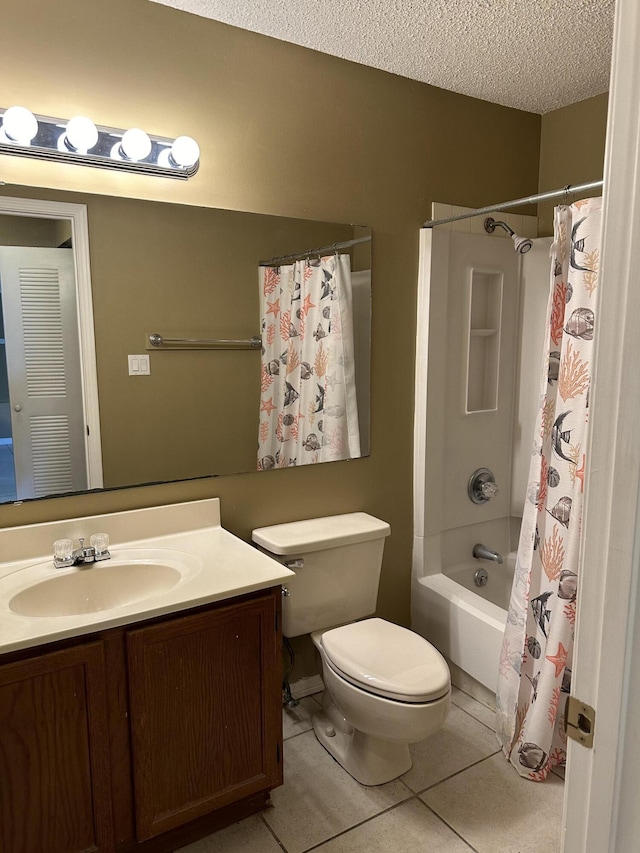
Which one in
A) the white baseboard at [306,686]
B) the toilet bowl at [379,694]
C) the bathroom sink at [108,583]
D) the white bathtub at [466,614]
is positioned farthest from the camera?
the white baseboard at [306,686]

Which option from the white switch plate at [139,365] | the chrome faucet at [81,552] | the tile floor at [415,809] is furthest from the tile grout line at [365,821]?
the white switch plate at [139,365]

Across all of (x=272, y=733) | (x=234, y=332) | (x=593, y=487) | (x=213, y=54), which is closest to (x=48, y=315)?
(x=234, y=332)

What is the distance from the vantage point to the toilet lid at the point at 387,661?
184cm

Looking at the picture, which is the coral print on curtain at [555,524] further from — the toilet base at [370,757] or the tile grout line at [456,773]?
the toilet base at [370,757]

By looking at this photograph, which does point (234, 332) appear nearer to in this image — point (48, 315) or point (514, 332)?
point (48, 315)

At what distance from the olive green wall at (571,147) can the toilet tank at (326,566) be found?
5.70 ft

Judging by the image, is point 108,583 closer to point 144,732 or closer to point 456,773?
point 144,732

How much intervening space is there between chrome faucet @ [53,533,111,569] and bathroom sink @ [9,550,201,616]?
0.06 feet

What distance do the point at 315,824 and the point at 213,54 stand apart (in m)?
2.50

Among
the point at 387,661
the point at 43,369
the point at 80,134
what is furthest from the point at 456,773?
the point at 80,134

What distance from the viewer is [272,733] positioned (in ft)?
6.00

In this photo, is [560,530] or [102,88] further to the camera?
[560,530]

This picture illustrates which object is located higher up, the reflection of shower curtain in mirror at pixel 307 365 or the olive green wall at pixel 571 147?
the olive green wall at pixel 571 147

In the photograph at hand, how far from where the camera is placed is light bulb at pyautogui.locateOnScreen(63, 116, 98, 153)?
5.71ft
